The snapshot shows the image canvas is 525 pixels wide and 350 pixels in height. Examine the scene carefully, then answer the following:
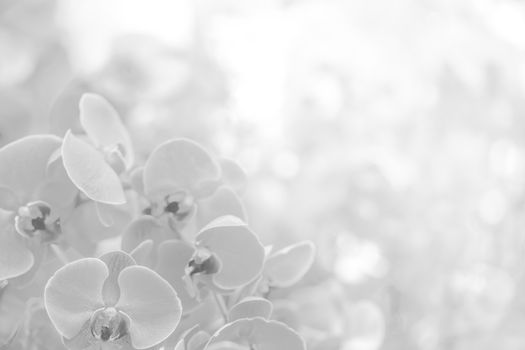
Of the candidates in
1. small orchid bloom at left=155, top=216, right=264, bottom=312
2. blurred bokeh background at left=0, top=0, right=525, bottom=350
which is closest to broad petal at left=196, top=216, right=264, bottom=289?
small orchid bloom at left=155, top=216, right=264, bottom=312

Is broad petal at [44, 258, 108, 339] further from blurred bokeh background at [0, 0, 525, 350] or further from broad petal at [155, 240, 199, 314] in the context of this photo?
blurred bokeh background at [0, 0, 525, 350]

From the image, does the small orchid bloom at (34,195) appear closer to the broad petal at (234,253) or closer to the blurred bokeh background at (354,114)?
the broad petal at (234,253)

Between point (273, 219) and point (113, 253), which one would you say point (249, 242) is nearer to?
point (113, 253)

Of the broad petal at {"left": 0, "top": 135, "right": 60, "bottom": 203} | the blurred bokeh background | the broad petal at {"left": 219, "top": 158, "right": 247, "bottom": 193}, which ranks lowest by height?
the blurred bokeh background

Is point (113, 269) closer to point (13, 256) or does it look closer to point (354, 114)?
point (13, 256)

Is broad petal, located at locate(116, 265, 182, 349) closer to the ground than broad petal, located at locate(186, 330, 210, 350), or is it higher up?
higher up

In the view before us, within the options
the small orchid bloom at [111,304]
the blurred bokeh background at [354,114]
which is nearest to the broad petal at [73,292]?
the small orchid bloom at [111,304]
